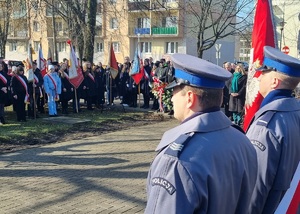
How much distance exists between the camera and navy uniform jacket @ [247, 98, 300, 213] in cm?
282

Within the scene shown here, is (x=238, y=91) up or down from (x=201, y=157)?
down

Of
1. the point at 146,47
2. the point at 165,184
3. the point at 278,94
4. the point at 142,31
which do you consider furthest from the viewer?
the point at 146,47

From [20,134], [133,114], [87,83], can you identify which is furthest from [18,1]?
[20,134]

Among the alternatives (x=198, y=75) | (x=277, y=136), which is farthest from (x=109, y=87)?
(x=198, y=75)

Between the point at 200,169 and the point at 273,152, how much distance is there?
3.97 ft

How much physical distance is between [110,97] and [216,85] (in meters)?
15.6

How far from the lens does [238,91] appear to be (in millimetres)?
12516

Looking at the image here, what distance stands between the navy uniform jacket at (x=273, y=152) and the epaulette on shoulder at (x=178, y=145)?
110cm

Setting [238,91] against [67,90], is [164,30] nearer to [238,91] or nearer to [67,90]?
[67,90]

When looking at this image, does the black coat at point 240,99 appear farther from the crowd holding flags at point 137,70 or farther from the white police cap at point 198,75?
the white police cap at point 198,75

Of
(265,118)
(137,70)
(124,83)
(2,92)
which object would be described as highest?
(265,118)

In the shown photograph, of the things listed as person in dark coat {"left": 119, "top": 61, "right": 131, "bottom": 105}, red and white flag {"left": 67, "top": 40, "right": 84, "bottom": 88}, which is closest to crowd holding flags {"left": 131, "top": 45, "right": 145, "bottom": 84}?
person in dark coat {"left": 119, "top": 61, "right": 131, "bottom": 105}

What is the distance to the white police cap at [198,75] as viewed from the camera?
2.03 meters

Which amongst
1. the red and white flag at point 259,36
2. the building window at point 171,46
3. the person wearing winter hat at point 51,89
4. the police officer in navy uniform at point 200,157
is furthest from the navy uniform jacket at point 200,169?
the building window at point 171,46
